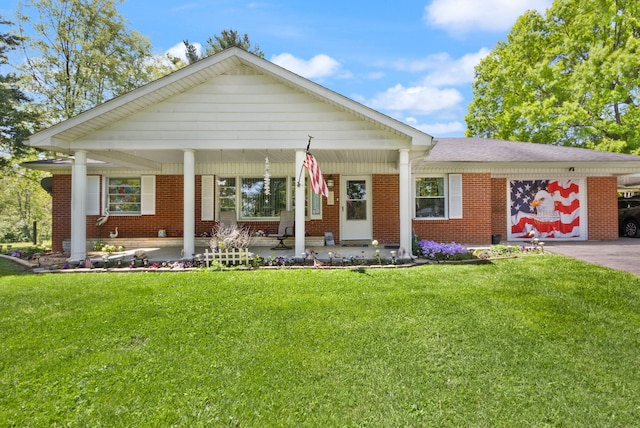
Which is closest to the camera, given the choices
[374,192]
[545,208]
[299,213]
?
[299,213]

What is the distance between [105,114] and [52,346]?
5551mm

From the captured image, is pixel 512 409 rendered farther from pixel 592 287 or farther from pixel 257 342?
pixel 592 287

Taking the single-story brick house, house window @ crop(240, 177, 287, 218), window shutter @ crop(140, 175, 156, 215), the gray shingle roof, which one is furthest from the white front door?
window shutter @ crop(140, 175, 156, 215)

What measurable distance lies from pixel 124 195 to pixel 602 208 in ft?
53.3

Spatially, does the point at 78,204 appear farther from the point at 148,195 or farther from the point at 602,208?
the point at 602,208

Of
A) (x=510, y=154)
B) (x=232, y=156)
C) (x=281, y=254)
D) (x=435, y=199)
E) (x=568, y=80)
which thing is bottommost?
(x=281, y=254)

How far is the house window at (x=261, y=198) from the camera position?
38.4ft

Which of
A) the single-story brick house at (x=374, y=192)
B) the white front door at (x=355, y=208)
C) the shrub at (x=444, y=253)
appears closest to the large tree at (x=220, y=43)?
the single-story brick house at (x=374, y=192)

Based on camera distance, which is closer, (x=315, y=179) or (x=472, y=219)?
(x=315, y=179)

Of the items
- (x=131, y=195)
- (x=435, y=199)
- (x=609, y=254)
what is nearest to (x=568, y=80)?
(x=435, y=199)

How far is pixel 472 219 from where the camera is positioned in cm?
1109

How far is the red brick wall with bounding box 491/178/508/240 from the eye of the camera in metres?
11.7

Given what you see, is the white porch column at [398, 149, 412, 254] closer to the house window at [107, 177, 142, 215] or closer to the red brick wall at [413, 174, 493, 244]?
the red brick wall at [413, 174, 493, 244]

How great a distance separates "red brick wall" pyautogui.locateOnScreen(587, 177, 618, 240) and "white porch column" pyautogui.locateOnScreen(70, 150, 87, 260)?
49.2ft
